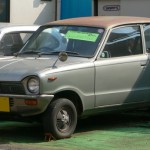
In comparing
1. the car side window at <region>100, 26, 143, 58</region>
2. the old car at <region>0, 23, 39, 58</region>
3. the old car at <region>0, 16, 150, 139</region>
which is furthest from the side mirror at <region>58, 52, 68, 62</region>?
the old car at <region>0, 23, 39, 58</region>

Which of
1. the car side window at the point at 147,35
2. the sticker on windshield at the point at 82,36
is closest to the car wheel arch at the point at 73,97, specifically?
the sticker on windshield at the point at 82,36

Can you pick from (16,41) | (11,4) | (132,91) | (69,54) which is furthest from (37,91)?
(11,4)

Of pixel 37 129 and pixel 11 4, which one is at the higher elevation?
pixel 11 4

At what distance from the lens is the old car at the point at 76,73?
26.3ft

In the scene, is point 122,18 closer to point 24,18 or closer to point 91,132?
point 91,132

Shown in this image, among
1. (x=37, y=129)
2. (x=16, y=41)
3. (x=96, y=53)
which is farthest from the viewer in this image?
(x=16, y=41)

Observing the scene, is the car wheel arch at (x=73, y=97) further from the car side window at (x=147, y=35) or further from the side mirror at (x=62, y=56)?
the car side window at (x=147, y=35)

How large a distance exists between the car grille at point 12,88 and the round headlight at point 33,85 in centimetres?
11

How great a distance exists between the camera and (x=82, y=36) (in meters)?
9.04

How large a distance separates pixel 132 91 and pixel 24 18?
838cm

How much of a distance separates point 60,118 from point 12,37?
2.53 metres

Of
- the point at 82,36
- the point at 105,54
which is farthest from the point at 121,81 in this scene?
the point at 82,36

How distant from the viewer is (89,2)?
55.3ft

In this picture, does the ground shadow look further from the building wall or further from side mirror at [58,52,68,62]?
the building wall
